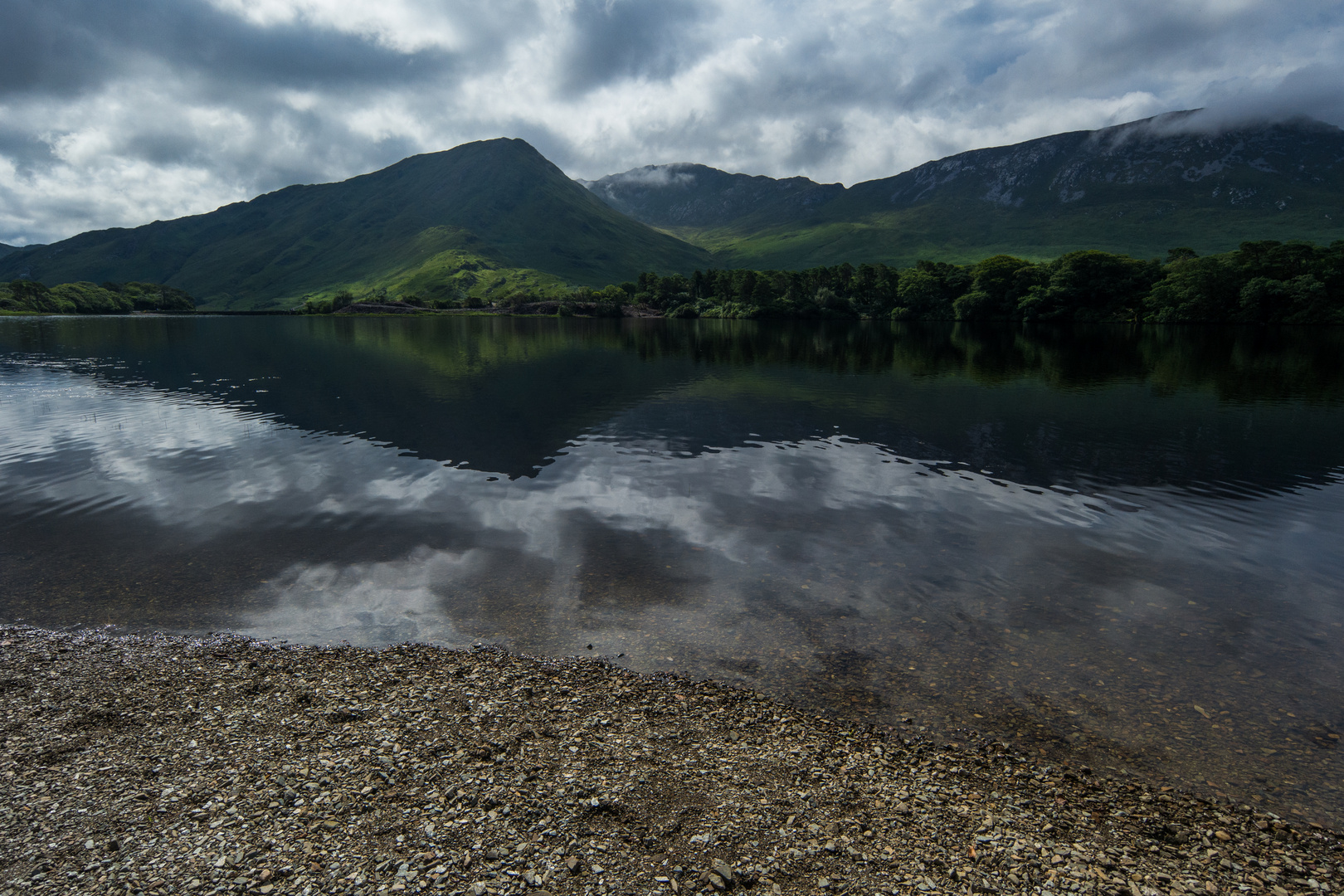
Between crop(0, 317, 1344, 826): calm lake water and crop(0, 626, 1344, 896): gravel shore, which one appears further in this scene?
crop(0, 317, 1344, 826): calm lake water

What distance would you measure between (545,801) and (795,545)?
49.5 feet

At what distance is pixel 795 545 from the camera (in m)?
23.8

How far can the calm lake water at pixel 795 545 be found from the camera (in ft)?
49.3

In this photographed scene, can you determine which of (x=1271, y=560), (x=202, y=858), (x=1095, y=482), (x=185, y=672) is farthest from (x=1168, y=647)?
(x=185, y=672)

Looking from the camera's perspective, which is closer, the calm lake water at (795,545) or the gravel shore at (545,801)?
the gravel shore at (545,801)

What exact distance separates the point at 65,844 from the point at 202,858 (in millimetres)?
2293

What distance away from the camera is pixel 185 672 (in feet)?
48.9

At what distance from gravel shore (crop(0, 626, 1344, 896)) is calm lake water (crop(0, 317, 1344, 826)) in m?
1.62

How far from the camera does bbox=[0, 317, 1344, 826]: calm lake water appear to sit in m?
15.0

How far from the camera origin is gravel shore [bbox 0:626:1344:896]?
9.19 m

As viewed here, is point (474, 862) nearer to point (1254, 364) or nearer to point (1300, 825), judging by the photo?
point (1300, 825)

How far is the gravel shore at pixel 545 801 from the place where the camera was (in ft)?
30.1

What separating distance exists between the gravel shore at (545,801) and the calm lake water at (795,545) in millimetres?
1619

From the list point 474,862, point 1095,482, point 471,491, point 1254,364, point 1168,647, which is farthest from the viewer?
point 1254,364
